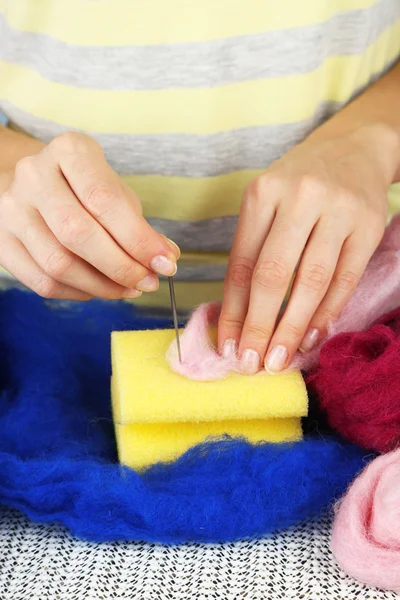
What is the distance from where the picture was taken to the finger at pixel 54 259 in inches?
27.8

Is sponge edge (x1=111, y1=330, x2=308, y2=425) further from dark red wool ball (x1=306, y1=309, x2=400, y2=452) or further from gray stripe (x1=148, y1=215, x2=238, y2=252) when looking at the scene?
gray stripe (x1=148, y1=215, x2=238, y2=252)

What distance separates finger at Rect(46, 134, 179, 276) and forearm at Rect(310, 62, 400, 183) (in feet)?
0.90

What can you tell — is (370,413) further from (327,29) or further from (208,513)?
(327,29)

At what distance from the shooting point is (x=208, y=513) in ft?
1.98

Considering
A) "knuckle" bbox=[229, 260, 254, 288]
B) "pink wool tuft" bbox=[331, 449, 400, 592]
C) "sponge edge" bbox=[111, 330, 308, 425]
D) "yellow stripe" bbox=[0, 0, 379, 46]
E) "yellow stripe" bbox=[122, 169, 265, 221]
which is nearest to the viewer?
"pink wool tuft" bbox=[331, 449, 400, 592]

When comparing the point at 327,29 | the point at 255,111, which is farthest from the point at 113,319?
the point at 327,29

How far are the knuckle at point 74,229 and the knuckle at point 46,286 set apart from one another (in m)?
0.08

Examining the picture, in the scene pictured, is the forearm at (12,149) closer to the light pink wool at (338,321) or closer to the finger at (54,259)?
the finger at (54,259)

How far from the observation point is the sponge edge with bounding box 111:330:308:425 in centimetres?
67

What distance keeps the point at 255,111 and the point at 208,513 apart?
0.54 metres

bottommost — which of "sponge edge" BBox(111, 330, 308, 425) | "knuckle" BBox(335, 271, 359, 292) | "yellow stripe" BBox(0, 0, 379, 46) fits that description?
"sponge edge" BBox(111, 330, 308, 425)

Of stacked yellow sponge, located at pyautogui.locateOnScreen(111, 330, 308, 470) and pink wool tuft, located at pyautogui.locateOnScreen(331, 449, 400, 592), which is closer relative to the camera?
pink wool tuft, located at pyautogui.locateOnScreen(331, 449, 400, 592)

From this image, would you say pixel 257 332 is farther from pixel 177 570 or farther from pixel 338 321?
pixel 177 570

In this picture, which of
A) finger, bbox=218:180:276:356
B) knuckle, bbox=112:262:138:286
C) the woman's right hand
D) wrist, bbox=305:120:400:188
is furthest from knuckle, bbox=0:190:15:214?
wrist, bbox=305:120:400:188
